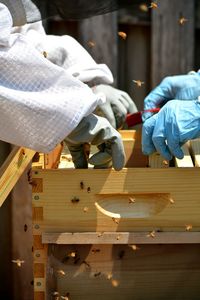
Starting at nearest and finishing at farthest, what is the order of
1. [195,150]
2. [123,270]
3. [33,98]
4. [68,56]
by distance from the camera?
[33,98], [123,270], [195,150], [68,56]

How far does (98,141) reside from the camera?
2010mm

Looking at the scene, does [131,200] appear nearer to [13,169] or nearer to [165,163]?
[165,163]

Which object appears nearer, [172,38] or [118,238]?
[118,238]

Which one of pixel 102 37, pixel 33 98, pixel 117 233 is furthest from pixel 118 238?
pixel 102 37

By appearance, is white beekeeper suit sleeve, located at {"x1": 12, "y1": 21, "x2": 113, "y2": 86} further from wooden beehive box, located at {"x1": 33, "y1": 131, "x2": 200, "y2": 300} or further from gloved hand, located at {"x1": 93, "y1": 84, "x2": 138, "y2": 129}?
wooden beehive box, located at {"x1": 33, "y1": 131, "x2": 200, "y2": 300}

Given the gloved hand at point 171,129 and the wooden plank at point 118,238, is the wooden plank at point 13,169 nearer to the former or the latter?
the wooden plank at point 118,238

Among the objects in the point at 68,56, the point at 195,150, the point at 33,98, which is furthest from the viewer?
the point at 68,56

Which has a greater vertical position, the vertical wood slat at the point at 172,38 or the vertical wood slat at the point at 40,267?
the vertical wood slat at the point at 172,38

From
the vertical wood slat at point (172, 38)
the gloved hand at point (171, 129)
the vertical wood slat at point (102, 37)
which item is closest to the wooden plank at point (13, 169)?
the gloved hand at point (171, 129)

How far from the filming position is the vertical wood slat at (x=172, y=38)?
3.43 metres

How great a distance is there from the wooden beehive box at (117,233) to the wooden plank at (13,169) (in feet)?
0.23

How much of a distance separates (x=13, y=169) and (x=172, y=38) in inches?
65.2

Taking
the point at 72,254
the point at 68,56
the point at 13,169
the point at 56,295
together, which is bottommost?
the point at 56,295

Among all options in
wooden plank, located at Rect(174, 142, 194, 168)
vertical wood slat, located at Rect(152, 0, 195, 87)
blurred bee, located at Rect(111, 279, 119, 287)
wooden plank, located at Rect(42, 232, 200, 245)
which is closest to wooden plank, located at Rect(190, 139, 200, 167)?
wooden plank, located at Rect(174, 142, 194, 168)
